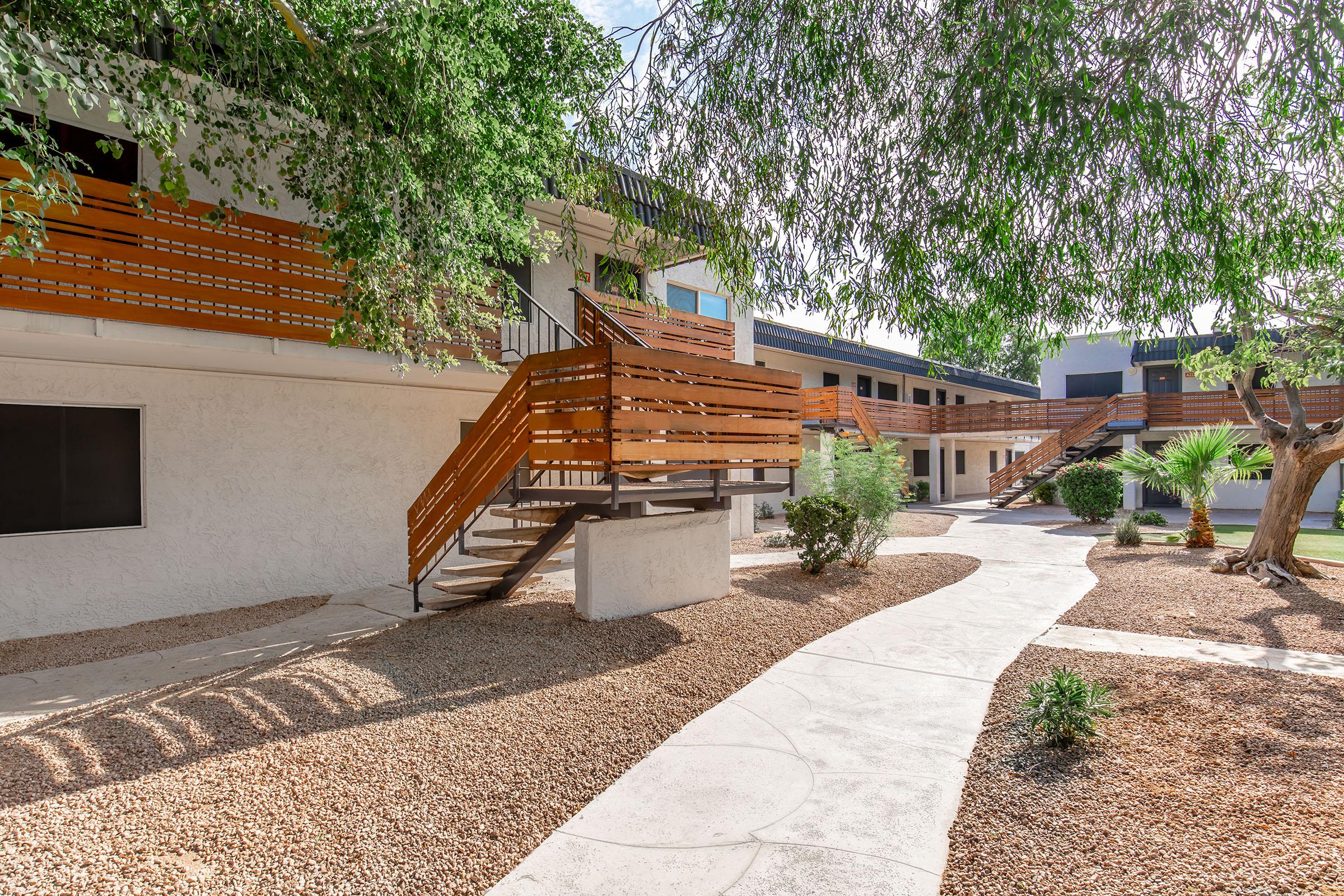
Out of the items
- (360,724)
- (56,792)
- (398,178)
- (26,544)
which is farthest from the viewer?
(26,544)

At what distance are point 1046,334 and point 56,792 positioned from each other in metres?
6.90

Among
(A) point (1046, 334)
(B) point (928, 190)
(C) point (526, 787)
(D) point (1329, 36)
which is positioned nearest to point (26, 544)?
(C) point (526, 787)

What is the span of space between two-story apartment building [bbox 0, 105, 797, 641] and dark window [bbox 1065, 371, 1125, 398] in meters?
26.7

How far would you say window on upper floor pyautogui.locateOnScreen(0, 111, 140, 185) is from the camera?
7531 mm

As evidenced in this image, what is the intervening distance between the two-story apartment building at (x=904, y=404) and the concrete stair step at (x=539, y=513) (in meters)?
12.9

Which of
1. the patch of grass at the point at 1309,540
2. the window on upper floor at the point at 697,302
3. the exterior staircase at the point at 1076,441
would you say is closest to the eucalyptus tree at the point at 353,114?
the window on upper floor at the point at 697,302

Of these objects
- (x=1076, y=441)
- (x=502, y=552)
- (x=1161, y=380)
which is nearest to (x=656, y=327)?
(x=502, y=552)

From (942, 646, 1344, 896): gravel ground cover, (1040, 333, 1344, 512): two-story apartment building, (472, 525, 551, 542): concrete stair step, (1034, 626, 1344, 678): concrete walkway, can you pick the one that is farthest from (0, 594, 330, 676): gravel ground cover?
(1040, 333, 1344, 512): two-story apartment building

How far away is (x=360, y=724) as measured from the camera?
466 cm

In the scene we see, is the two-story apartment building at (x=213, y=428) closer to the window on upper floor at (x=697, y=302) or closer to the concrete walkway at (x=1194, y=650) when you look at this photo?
the concrete walkway at (x=1194, y=650)

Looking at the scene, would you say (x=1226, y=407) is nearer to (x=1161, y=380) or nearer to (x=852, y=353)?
(x=1161, y=380)

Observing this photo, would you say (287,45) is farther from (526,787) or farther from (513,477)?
(526,787)

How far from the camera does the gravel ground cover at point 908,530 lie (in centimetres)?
1379

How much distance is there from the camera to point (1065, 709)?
4281mm
